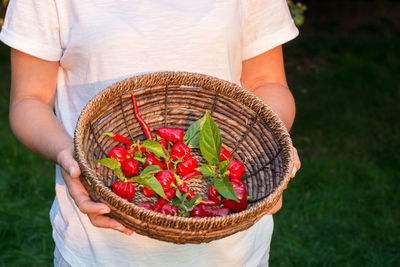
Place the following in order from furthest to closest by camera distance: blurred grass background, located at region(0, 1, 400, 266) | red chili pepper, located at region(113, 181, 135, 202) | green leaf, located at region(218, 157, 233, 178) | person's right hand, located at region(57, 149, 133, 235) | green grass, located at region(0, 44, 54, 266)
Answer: blurred grass background, located at region(0, 1, 400, 266) < green grass, located at region(0, 44, 54, 266) < green leaf, located at region(218, 157, 233, 178) < red chili pepper, located at region(113, 181, 135, 202) < person's right hand, located at region(57, 149, 133, 235)

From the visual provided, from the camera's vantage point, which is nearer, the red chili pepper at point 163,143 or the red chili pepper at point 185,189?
the red chili pepper at point 185,189

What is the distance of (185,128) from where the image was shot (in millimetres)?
1885

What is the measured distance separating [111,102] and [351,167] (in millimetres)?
3357

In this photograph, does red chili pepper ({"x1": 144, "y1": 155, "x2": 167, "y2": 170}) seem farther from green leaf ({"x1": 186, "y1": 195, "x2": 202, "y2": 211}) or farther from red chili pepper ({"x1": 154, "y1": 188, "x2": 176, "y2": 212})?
green leaf ({"x1": 186, "y1": 195, "x2": 202, "y2": 211})

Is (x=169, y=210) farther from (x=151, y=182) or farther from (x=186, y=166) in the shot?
(x=186, y=166)

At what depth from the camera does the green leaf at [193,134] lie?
1.76 m

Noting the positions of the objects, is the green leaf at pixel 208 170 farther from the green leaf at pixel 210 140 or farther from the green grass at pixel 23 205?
the green grass at pixel 23 205

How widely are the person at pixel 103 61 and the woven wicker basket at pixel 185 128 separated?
6 centimetres

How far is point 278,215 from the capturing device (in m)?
3.92

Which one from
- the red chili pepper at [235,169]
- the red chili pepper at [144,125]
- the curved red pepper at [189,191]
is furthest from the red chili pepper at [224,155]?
the red chili pepper at [144,125]

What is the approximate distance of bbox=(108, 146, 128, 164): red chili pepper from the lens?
168 centimetres

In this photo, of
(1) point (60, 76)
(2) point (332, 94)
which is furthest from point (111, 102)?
(2) point (332, 94)

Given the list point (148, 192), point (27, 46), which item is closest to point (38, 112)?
point (27, 46)

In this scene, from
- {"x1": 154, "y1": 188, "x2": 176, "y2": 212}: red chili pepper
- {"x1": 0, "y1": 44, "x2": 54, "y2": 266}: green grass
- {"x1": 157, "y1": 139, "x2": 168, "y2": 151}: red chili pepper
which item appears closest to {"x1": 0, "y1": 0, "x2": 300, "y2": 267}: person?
{"x1": 154, "y1": 188, "x2": 176, "y2": 212}: red chili pepper
